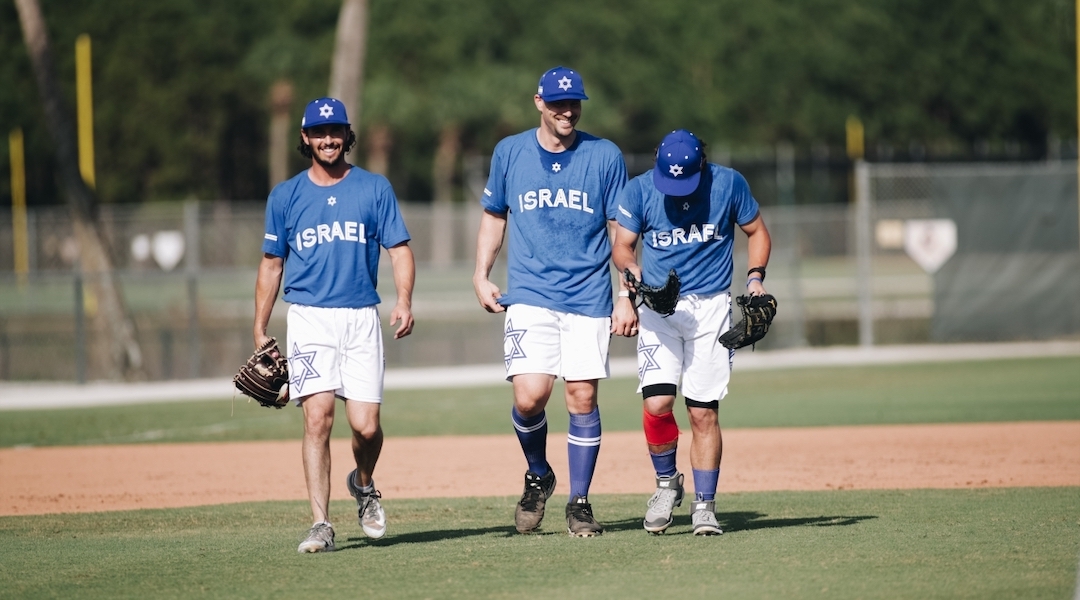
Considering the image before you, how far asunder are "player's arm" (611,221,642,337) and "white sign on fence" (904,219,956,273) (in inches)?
666

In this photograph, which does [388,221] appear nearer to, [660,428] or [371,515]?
[371,515]

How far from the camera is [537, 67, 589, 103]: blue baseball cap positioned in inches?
297

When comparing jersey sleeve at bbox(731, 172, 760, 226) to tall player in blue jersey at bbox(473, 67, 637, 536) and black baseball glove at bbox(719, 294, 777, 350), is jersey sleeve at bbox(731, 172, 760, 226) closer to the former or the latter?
black baseball glove at bbox(719, 294, 777, 350)

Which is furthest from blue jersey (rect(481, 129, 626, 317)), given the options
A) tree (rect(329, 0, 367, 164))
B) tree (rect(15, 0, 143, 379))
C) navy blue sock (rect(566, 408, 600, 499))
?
tree (rect(329, 0, 367, 164))

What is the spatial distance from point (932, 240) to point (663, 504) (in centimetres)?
1735

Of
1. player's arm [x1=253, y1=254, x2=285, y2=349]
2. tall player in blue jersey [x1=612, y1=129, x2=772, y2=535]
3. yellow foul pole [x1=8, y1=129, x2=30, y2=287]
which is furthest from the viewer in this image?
yellow foul pole [x1=8, y1=129, x2=30, y2=287]

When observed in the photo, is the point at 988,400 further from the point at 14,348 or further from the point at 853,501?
the point at 14,348

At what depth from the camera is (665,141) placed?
300 inches

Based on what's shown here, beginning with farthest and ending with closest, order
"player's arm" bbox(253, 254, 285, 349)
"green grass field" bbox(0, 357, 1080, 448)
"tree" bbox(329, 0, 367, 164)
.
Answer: "tree" bbox(329, 0, 367, 164), "green grass field" bbox(0, 357, 1080, 448), "player's arm" bbox(253, 254, 285, 349)

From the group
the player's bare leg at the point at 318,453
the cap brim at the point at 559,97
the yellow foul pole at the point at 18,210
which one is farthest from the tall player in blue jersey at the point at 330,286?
the yellow foul pole at the point at 18,210

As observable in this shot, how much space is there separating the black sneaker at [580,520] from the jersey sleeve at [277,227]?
2.02 m

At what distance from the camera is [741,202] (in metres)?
7.75

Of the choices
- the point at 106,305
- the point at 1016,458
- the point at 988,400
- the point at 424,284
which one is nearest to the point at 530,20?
the point at 424,284

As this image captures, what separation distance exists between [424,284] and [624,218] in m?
25.0
